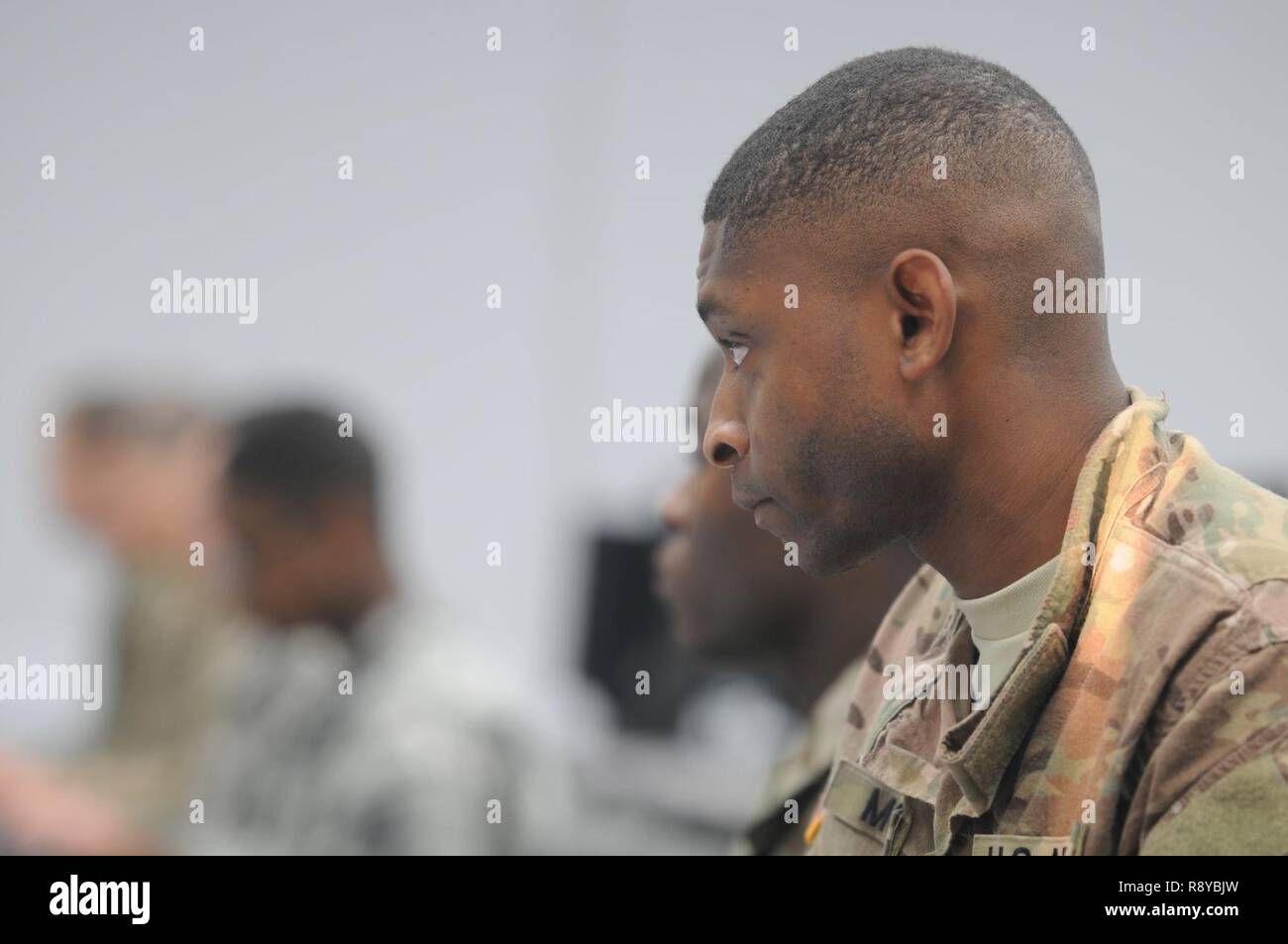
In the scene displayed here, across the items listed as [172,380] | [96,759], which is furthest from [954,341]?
[172,380]

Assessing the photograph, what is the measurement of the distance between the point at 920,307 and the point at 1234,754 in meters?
0.62

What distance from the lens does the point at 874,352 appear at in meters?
1.69

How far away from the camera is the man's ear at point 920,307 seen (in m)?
1.65

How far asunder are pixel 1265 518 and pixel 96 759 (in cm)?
392

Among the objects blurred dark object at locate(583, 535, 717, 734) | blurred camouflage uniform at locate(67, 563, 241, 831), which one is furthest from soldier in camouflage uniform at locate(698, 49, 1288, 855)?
blurred dark object at locate(583, 535, 717, 734)

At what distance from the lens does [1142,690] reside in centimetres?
147

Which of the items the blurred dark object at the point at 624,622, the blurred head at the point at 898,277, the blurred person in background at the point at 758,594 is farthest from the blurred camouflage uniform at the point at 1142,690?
the blurred dark object at the point at 624,622

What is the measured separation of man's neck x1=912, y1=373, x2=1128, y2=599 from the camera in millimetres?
1675

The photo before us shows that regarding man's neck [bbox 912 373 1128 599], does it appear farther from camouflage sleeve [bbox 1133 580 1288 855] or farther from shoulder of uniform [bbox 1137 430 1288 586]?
camouflage sleeve [bbox 1133 580 1288 855]

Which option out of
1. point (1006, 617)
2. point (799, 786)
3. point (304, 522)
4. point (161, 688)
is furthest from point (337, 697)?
point (1006, 617)

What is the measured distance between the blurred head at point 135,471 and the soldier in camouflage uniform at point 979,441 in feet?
11.1

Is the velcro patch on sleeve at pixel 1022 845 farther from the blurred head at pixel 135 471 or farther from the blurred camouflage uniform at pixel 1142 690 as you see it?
the blurred head at pixel 135 471
